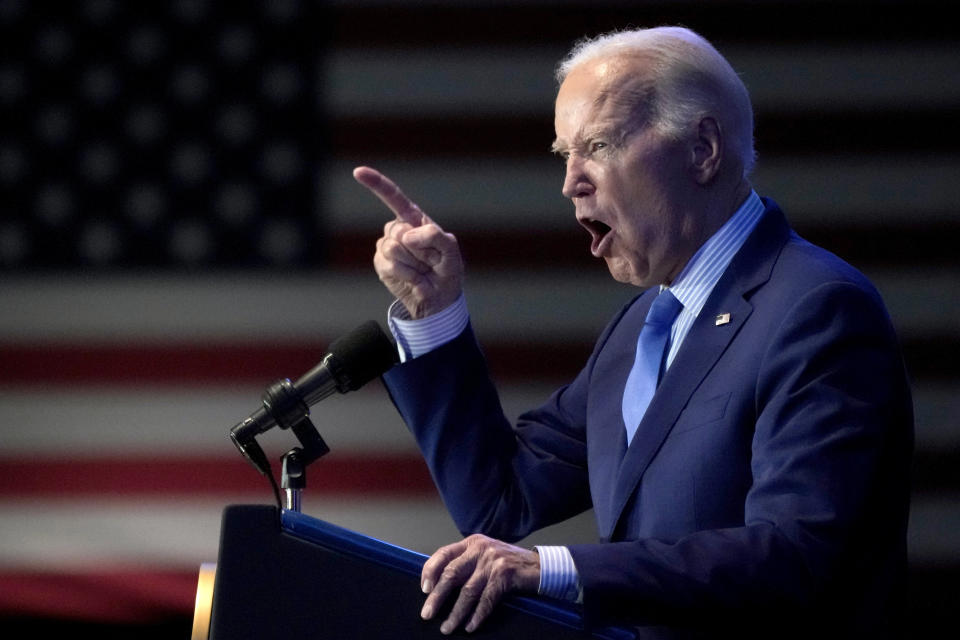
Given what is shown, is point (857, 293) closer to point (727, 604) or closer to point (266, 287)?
point (727, 604)

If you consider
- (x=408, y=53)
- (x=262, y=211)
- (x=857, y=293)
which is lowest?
(x=857, y=293)

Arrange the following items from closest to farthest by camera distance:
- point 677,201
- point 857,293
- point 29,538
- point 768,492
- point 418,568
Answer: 1. point 418,568
2. point 768,492
3. point 857,293
4. point 677,201
5. point 29,538

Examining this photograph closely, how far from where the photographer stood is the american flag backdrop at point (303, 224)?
312cm

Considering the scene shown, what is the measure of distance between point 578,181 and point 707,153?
18 centimetres

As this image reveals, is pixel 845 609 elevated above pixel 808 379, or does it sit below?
below

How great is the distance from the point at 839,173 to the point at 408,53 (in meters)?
1.26

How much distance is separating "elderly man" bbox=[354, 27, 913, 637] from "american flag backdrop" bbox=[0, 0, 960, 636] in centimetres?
140

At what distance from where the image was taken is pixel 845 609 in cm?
128

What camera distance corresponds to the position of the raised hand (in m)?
1.54

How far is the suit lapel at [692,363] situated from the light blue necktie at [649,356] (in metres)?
0.12

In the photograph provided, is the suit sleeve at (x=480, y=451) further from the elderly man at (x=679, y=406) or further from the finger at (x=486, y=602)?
the finger at (x=486, y=602)

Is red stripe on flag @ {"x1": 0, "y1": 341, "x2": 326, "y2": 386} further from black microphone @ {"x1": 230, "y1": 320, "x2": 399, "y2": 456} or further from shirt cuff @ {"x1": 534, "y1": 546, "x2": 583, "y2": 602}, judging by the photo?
shirt cuff @ {"x1": 534, "y1": 546, "x2": 583, "y2": 602}

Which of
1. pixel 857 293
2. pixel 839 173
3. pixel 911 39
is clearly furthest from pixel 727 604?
pixel 911 39

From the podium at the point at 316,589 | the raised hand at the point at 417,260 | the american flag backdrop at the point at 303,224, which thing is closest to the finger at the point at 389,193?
the raised hand at the point at 417,260
